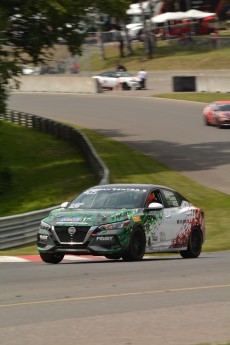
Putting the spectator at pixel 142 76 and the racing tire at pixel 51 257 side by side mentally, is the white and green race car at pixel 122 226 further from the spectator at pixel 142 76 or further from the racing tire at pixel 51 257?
the spectator at pixel 142 76

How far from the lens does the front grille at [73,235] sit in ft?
51.4

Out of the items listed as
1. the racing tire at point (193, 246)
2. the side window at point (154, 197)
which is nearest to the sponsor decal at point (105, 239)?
the side window at point (154, 197)

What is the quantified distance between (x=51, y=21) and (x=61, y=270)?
2361cm

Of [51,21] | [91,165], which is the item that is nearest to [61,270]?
[91,165]

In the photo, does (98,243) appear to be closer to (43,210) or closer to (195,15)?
(43,210)

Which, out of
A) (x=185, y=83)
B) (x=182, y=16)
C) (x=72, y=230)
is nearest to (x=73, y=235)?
(x=72, y=230)

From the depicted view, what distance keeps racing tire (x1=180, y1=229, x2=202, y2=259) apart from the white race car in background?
52.2m

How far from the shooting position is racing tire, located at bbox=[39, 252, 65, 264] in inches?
640

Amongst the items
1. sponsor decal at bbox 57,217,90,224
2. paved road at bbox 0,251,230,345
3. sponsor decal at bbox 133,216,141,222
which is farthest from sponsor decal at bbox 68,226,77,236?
sponsor decal at bbox 133,216,141,222

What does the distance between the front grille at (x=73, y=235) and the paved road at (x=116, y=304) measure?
439 mm

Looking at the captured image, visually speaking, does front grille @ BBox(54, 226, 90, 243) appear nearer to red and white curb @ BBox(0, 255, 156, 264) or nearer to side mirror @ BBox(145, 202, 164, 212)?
side mirror @ BBox(145, 202, 164, 212)

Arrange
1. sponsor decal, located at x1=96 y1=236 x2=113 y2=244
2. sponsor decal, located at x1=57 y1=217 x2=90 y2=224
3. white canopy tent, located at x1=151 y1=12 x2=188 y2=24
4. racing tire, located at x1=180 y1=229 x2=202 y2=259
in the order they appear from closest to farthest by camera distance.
Result: sponsor decal, located at x1=96 y1=236 x2=113 y2=244 < sponsor decal, located at x1=57 y1=217 x2=90 y2=224 < racing tire, located at x1=180 y1=229 x2=202 y2=259 < white canopy tent, located at x1=151 y1=12 x2=188 y2=24

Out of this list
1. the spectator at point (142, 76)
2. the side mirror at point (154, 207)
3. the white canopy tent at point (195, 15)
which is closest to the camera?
the side mirror at point (154, 207)

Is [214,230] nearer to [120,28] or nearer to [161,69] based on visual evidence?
[161,69]
